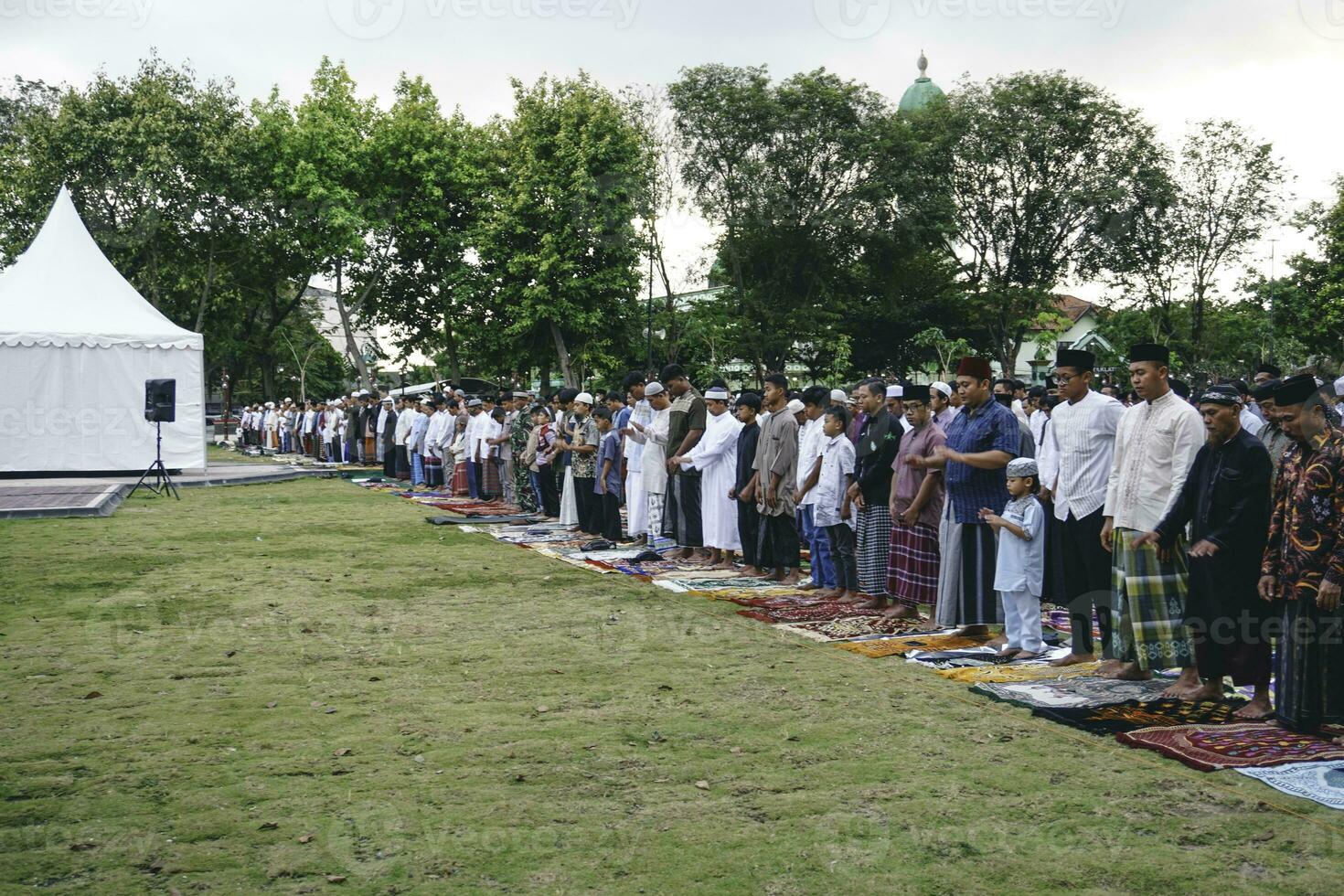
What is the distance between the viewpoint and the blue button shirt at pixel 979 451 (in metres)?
6.96

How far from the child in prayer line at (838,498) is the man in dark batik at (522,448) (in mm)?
6952

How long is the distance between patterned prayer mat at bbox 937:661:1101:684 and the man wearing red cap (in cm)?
70

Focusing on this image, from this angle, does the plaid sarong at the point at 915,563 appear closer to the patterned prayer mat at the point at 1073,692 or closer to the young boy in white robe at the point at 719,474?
the patterned prayer mat at the point at 1073,692

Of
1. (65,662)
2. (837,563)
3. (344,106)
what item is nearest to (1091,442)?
(837,563)

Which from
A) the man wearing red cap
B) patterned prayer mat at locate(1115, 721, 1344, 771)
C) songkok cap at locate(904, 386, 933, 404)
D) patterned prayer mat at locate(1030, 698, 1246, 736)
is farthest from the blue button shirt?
patterned prayer mat at locate(1115, 721, 1344, 771)

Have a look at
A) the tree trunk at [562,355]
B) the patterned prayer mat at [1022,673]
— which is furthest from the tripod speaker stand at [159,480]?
the patterned prayer mat at [1022,673]

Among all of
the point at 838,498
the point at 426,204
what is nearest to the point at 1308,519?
the point at 838,498

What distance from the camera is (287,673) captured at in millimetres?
6191

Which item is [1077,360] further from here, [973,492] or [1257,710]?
[1257,710]

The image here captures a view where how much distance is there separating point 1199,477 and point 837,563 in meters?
3.58

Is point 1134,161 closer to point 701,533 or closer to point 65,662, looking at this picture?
point 701,533

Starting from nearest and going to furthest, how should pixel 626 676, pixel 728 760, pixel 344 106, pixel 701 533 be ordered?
pixel 728 760 → pixel 626 676 → pixel 701 533 → pixel 344 106

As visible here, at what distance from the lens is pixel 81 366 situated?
20406mm

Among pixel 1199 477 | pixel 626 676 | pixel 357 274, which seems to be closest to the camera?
pixel 1199 477
